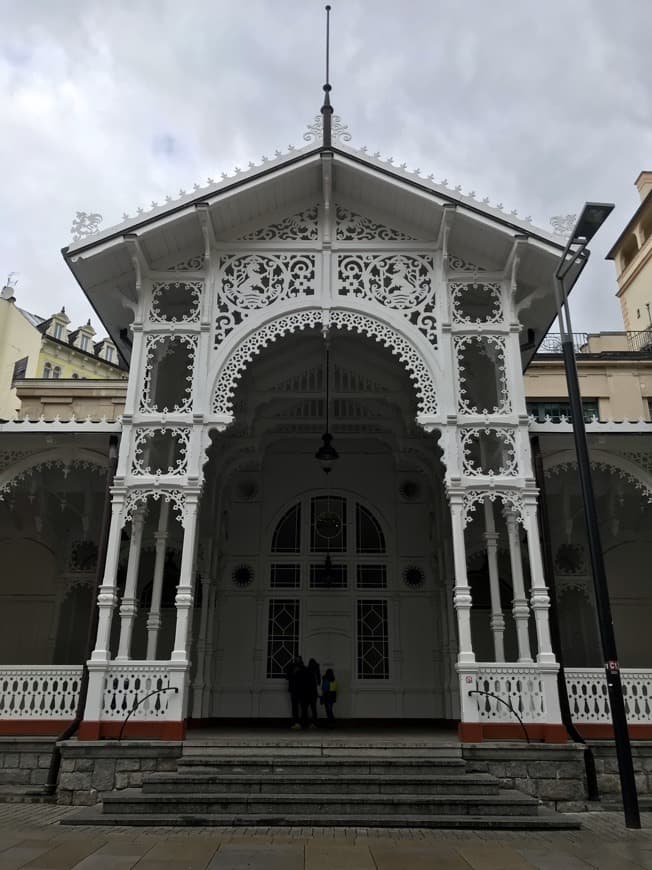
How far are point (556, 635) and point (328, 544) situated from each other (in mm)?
6581

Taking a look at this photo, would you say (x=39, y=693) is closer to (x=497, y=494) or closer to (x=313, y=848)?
(x=313, y=848)

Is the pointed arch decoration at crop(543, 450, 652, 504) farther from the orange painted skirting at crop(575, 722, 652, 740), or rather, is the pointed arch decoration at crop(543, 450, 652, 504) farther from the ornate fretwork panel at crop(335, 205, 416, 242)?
the ornate fretwork panel at crop(335, 205, 416, 242)

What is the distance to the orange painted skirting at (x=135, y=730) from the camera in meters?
9.64

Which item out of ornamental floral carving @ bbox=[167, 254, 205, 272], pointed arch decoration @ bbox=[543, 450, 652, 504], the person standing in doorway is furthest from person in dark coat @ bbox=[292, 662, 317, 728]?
ornamental floral carving @ bbox=[167, 254, 205, 272]

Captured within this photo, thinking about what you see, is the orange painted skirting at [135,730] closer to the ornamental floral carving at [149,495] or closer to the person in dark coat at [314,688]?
the ornamental floral carving at [149,495]

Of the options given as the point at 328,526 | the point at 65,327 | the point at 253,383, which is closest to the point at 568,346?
the point at 253,383

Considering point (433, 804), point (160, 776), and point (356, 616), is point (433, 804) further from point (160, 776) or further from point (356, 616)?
point (356, 616)

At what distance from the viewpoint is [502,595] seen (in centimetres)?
1552

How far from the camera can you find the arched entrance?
47.8 ft

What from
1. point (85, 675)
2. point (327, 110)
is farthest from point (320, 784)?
point (327, 110)

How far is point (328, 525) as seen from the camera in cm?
1611

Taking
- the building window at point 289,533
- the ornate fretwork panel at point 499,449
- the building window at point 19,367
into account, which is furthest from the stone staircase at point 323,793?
the building window at point 19,367

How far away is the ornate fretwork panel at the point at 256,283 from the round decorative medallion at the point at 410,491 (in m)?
6.11

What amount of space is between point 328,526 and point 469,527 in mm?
3358
